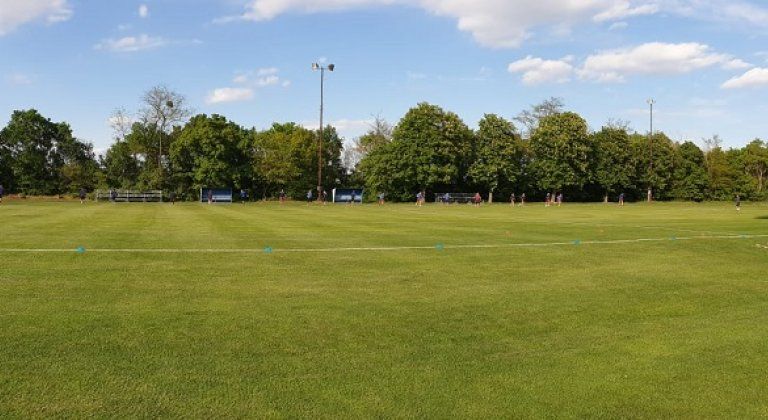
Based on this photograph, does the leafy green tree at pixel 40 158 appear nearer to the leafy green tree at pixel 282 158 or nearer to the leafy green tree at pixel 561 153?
the leafy green tree at pixel 282 158

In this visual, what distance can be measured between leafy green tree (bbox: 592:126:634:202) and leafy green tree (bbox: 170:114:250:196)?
4893cm

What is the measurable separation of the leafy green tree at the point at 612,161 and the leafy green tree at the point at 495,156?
12.7 m

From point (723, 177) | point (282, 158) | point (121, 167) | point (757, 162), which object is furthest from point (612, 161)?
point (121, 167)

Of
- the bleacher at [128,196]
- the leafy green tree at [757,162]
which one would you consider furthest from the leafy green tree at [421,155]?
the leafy green tree at [757,162]

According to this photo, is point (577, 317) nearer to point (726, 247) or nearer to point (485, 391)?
point (485, 391)

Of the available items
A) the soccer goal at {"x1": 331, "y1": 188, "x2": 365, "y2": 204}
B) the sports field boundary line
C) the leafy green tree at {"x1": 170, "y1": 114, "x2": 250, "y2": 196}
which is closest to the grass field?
the sports field boundary line

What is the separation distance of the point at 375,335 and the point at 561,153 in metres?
77.4

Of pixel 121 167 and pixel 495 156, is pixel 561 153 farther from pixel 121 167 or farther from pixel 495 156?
pixel 121 167

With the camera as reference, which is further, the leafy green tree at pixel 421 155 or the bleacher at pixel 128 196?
the leafy green tree at pixel 421 155

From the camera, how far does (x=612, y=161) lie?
85000 millimetres

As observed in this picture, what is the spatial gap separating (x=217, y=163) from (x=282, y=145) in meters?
11.2

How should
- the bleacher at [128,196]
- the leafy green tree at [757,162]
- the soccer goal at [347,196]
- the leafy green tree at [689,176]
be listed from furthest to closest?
1. the leafy green tree at [757,162]
2. the leafy green tree at [689,176]
3. the soccer goal at [347,196]
4. the bleacher at [128,196]

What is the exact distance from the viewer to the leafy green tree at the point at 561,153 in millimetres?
79625

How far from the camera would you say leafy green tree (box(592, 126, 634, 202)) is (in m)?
83.4
